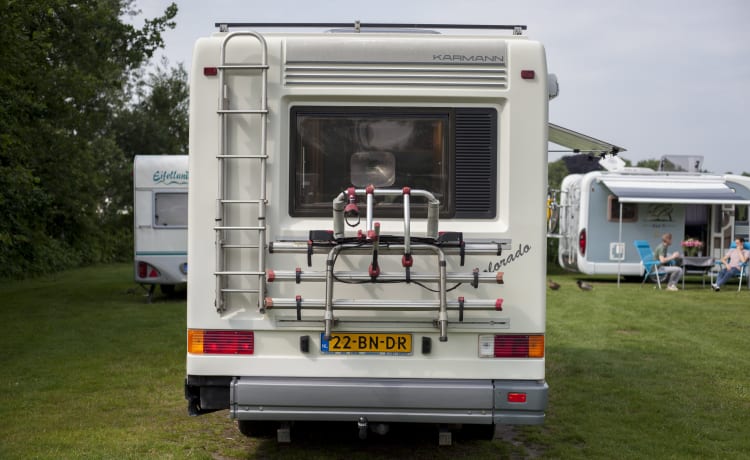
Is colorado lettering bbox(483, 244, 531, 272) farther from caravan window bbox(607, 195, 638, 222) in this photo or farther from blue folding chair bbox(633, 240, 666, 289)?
caravan window bbox(607, 195, 638, 222)

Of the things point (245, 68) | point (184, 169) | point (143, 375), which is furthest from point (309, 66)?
point (184, 169)

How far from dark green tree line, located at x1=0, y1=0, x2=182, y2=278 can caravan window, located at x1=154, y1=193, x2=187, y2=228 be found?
6.98ft

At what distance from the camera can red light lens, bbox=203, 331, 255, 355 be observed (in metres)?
5.23

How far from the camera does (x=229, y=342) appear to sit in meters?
5.23

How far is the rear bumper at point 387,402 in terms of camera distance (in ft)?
16.8

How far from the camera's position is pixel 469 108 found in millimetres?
5320

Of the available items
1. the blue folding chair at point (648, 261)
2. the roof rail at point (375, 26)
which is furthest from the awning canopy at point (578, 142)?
the blue folding chair at point (648, 261)

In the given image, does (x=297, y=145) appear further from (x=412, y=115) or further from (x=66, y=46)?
(x=66, y=46)

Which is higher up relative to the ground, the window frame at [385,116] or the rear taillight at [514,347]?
the window frame at [385,116]

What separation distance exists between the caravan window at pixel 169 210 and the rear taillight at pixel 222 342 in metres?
11.1

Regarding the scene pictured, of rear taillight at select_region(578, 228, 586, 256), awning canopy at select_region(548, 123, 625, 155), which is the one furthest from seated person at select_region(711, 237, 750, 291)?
awning canopy at select_region(548, 123, 625, 155)

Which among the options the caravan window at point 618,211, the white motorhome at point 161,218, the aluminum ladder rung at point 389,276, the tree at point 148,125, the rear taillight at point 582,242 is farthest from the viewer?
the tree at point 148,125

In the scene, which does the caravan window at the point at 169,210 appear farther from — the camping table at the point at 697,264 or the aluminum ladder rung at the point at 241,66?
the aluminum ladder rung at the point at 241,66

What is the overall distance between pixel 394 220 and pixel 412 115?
0.63 meters
